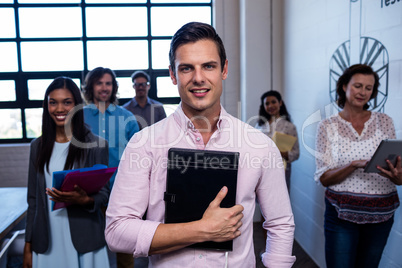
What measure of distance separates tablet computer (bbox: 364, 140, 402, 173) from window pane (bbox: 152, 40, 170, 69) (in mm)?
3398

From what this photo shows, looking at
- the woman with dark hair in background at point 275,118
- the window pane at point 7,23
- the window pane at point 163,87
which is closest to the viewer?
the woman with dark hair in background at point 275,118

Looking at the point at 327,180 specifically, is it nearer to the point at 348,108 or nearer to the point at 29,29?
the point at 348,108

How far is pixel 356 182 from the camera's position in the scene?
1941 millimetres

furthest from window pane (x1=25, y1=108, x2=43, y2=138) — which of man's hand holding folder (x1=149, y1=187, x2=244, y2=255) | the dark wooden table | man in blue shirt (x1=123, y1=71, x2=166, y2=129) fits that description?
man's hand holding folder (x1=149, y1=187, x2=244, y2=255)

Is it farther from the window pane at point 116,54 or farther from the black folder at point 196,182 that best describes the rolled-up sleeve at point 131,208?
the window pane at point 116,54

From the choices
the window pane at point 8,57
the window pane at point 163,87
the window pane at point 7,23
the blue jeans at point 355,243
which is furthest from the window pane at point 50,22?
the blue jeans at point 355,243

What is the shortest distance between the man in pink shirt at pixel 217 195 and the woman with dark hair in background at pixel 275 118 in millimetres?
2100

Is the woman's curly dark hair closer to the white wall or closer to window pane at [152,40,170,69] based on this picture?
the white wall

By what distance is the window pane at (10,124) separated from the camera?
15.2ft

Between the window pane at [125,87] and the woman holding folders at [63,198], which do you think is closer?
the woman holding folders at [63,198]

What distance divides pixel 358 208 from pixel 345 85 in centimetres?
69

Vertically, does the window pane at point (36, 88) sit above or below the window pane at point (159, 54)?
below

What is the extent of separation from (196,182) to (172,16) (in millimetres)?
4077

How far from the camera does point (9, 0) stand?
449 centimetres
